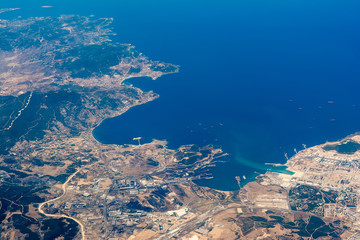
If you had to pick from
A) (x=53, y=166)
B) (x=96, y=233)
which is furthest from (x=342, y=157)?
(x=53, y=166)

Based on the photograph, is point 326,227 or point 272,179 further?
point 272,179

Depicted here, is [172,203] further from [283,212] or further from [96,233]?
[283,212]

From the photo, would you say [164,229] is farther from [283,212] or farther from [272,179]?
[272,179]

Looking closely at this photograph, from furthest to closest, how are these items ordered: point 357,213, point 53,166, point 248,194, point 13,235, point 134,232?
1. point 53,166
2. point 248,194
3. point 357,213
4. point 134,232
5. point 13,235

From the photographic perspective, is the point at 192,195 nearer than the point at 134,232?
No

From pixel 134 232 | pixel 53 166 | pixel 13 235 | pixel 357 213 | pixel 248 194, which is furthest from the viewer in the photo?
pixel 53 166

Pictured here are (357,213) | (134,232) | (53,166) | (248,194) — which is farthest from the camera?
(53,166)

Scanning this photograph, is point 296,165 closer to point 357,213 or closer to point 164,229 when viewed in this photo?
point 357,213

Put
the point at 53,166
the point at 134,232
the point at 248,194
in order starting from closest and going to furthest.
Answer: the point at 134,232
the point at 248,194
the point at 53,166

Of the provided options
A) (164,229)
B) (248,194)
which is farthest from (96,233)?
(248,194)
